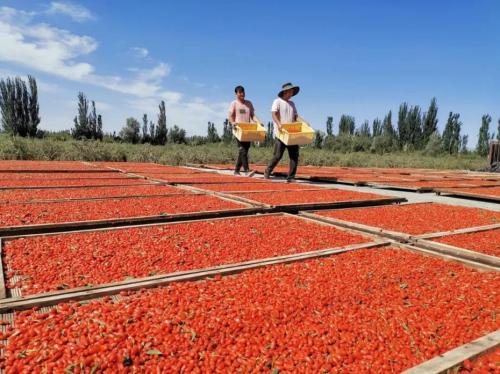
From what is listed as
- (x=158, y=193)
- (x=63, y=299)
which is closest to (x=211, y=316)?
(x=63, y=299)

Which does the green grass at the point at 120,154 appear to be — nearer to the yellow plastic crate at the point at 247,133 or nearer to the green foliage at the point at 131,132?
the yellow plastic crate at the point at 247,133

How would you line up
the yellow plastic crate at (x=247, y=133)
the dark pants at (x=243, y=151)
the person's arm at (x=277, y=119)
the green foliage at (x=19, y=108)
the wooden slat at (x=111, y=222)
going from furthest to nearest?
the green foliage at (x=19, y=108), the dark pants at (x=243, y=151), the yellow plastic crate at (x=247, y=133), the person's arm at (x=277, y=119), the wooden slat at (x=111, y=222)

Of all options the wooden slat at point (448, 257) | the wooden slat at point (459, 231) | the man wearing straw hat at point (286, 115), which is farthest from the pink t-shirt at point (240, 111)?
the wooden slat at point (448, 257)

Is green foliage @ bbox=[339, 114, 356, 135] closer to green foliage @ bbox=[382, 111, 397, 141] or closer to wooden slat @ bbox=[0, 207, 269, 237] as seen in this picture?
green foliage @ bbox=[382, 111, 397, 141]

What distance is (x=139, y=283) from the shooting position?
1.67 m

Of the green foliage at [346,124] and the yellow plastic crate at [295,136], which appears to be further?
the green foliage at [346,124]

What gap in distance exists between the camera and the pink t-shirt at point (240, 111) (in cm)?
743

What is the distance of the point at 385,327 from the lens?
1.40 m

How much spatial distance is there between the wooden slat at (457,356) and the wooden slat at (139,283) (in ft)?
3.30

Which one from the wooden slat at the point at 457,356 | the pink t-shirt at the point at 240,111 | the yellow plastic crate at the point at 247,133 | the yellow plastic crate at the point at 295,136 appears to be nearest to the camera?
the wooden slat at the point at 457,356

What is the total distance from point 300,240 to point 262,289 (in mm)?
960

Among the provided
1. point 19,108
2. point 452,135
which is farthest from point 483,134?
point 19,108

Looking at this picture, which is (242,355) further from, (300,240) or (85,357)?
(300,240)

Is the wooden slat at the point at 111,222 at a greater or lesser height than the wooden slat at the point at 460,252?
greater
